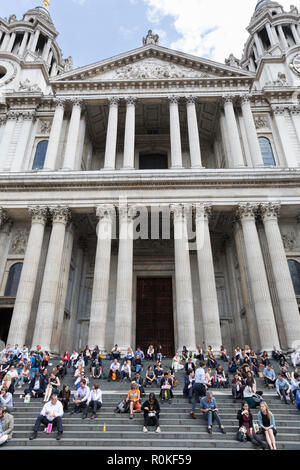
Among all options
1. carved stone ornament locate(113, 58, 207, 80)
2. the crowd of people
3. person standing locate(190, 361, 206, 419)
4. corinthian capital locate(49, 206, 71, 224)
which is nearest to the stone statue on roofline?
carved stone ornament locate(113, 58, 207, 80)

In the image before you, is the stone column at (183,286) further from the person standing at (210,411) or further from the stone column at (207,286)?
the person standing at (210,411)

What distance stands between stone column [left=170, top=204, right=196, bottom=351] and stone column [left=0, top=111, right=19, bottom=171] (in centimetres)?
1340

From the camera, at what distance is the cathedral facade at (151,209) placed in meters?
18.3

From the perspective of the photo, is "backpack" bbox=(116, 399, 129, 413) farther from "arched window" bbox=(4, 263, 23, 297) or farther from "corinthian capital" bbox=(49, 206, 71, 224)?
"arched window" bbox=(4, 263, 23, 297)

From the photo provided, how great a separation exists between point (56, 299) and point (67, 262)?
2.72m

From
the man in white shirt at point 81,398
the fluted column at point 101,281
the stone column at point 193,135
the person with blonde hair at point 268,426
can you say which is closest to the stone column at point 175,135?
the stone column at point 193,135

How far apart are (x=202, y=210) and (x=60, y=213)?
9078mm

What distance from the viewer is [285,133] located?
2406 centimetres

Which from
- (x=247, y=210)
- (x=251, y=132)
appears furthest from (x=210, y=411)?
(x=251, y=132)

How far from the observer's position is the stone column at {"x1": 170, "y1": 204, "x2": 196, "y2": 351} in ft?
55.8

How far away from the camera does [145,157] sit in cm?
2834

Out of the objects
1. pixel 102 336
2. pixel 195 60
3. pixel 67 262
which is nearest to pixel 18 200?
pixel 67 262

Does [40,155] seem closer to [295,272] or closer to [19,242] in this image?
[19,242]
